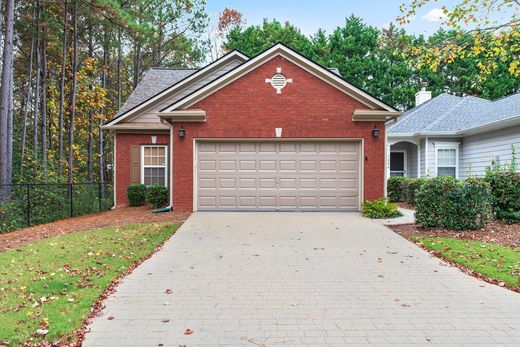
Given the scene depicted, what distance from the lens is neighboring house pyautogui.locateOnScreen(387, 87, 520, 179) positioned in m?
14.6

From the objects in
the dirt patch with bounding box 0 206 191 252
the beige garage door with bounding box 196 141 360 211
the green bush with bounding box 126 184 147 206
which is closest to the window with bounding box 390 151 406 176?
the beige garage door with bounding box 196 141 360 211

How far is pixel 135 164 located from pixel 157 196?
95.0 inches

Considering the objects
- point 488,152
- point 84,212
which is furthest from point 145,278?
point 488,152

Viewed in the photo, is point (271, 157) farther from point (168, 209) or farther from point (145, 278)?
point (145, 278)

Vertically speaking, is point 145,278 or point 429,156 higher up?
point 429,156

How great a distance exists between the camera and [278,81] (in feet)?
41.7

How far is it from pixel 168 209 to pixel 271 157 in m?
3.84

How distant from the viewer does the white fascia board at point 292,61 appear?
12445mm

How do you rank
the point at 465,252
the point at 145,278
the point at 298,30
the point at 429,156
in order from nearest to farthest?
the point at 145,278 → the point at 465,252 → the point at 429,156 → the point at 298,30

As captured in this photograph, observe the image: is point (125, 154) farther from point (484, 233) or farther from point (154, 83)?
point (484, 233)

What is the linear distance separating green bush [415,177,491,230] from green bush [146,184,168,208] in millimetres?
9095

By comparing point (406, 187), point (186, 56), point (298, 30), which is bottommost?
point (406, 187)

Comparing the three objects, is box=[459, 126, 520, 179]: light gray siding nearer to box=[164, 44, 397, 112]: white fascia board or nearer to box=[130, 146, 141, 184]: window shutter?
box=[164, 44, 397, 112]: white fascia board

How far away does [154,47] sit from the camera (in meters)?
30.7
